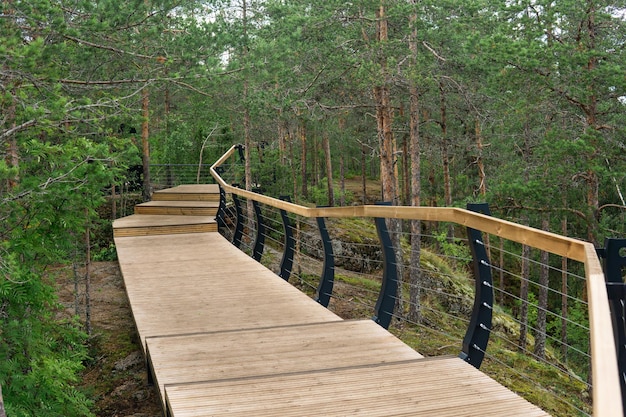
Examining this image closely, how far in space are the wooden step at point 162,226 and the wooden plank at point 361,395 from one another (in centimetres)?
911

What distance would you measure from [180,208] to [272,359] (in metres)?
10.5

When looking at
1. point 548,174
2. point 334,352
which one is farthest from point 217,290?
point 548,174

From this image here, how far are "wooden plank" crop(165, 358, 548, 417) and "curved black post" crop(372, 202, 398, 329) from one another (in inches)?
51.5

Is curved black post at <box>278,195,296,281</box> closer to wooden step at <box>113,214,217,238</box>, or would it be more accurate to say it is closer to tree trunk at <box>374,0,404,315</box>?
wooden step at <box>113,214,217,238</box>

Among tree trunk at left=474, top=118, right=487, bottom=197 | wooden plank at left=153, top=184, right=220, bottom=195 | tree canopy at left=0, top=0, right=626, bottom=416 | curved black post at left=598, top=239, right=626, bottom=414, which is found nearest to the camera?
curved black post at left=598, top=239, right=626, bottom=414

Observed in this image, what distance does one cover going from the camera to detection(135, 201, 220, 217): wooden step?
14.5 meters

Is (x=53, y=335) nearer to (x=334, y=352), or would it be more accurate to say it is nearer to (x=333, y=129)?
(x=334, y=352)

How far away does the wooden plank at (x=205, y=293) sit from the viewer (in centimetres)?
597

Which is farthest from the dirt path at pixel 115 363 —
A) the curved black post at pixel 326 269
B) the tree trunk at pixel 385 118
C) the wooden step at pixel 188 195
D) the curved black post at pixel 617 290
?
the tree trunk at pixel 385 118

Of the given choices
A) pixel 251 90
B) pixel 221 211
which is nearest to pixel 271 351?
pixel 221 211

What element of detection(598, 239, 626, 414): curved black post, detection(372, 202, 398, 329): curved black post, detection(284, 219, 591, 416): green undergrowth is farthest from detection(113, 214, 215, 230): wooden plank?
detection(598, 239, 626, 414): curved black post

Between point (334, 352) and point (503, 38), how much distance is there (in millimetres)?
11381

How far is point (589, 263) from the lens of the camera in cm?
260

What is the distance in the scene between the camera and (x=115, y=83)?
26.0 ft
